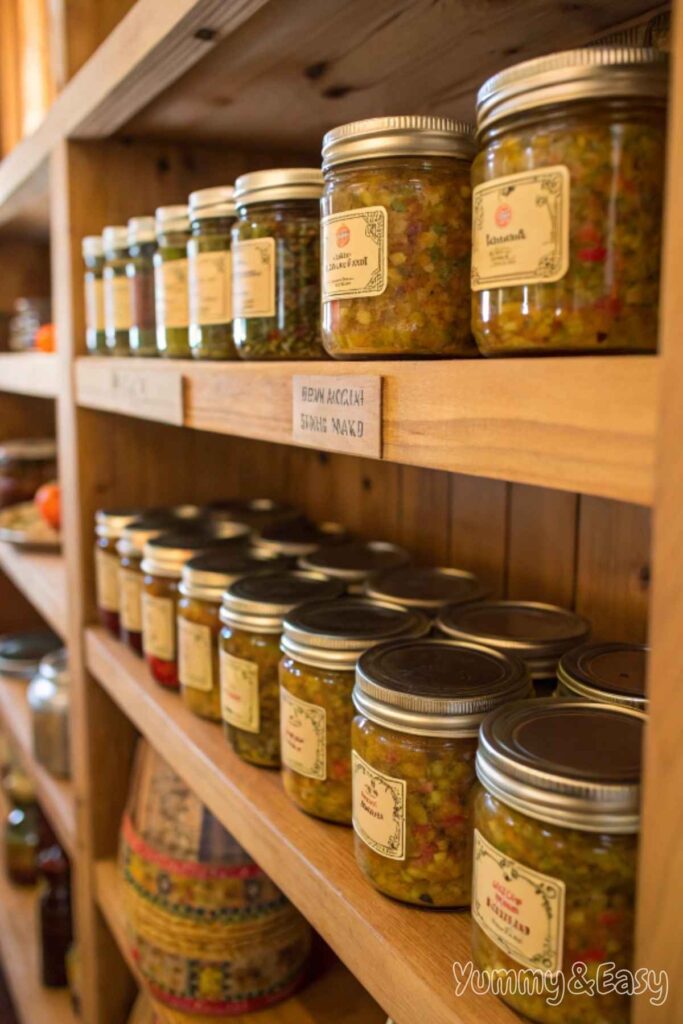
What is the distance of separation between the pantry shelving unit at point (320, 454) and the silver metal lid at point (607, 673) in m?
0.08

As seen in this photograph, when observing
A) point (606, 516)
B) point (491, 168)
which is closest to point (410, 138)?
point (491, 168)

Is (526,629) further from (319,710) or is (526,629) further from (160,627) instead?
(160,627)

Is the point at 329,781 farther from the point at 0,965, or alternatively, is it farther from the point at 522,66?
the point at 0,965

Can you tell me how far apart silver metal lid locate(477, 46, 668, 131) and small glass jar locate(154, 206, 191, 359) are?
60 cm

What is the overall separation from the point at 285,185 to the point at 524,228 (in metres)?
0.38

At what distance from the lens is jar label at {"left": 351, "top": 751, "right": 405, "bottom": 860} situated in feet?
2.14

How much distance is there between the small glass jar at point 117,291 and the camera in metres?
1.23

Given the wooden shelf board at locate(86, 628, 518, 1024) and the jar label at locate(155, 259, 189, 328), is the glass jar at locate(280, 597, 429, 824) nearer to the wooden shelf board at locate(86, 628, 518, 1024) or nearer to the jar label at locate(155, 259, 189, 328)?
the wooden shelf board at locate(86, 628, 518, 1024)

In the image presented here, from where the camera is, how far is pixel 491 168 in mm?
539

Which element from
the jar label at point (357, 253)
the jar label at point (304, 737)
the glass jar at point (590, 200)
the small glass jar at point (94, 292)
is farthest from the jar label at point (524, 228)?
the small glass jar at point (94, 292)

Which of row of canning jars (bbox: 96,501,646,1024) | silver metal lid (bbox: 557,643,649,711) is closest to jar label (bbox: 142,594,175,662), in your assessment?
row of canning jars (bbox: 96,501,646,1024)

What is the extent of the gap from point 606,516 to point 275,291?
1.22ft

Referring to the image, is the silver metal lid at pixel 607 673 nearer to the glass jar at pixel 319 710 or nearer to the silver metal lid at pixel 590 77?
the glass jar at pixel 319 710

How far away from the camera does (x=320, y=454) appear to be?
1475mm
